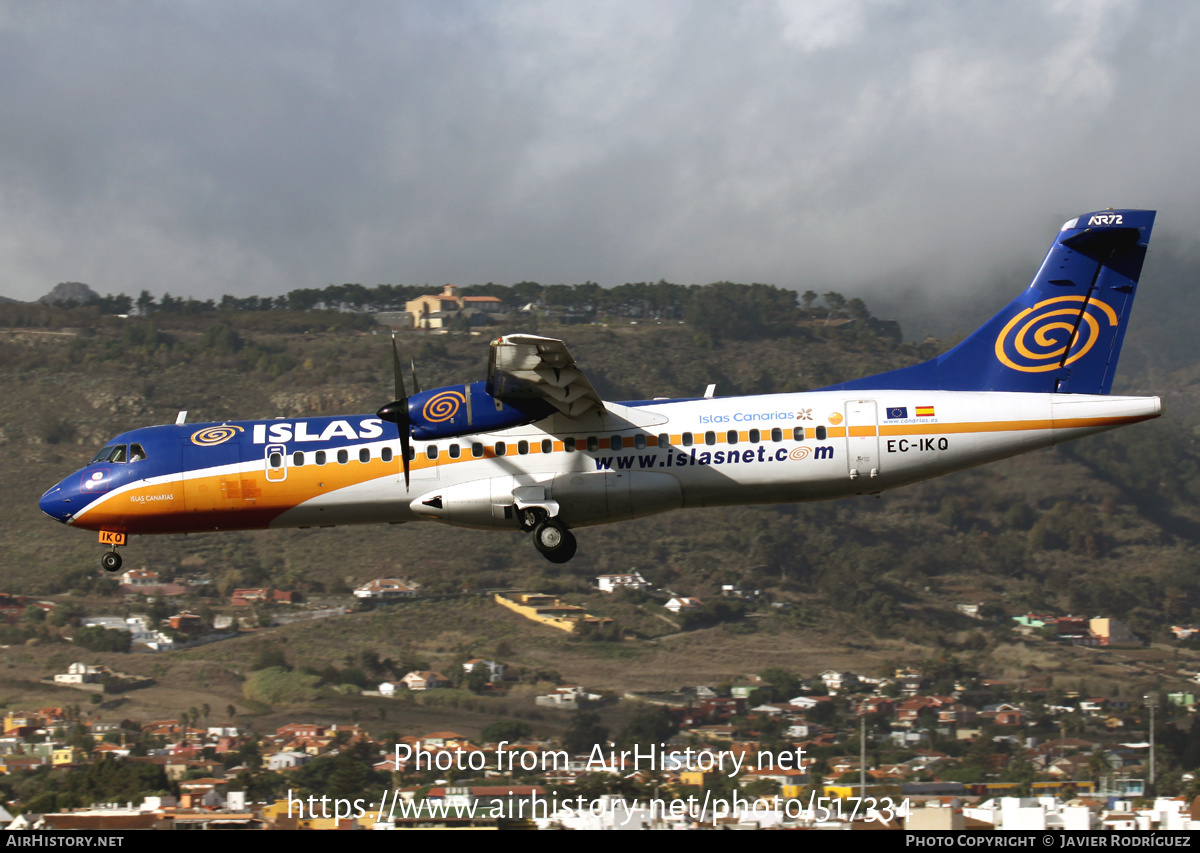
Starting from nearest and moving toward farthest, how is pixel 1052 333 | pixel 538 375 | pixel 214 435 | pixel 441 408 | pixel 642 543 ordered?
pixel 538 375
pixel 441 408
pixel 1052 333
pixel 214 435
pixel 642 543

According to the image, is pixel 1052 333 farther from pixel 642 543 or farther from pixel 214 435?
pixel 642 543

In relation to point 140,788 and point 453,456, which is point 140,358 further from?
point 453,456

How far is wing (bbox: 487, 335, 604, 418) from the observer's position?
22141 mm

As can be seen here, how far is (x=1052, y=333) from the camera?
25484mm

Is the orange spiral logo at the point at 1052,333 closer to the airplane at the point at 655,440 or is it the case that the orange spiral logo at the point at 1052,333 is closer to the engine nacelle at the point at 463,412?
the airplane at the point at 655,440

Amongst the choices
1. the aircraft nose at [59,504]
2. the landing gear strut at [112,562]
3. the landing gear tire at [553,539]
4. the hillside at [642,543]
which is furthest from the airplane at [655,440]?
the hillside at [642,543]

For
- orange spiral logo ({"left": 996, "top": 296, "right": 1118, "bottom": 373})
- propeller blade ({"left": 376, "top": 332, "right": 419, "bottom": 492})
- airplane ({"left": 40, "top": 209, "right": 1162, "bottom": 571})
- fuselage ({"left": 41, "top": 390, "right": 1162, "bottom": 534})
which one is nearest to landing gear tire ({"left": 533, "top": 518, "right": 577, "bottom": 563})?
airplane ({"left": 40, "top": 209, "right": 1162, "bottom": 571})

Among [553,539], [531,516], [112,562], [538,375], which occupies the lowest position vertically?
[112,562]

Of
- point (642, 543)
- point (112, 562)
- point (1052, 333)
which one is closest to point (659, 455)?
point (1052, 333)

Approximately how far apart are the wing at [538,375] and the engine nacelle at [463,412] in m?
0.25

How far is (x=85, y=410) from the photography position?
332 ft

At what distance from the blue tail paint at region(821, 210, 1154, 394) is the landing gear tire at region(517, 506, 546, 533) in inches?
257

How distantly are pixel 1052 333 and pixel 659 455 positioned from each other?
8.27m

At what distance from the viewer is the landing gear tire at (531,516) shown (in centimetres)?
2453
